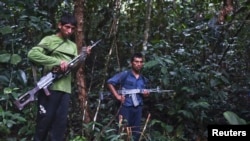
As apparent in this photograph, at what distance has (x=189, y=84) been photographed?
19.0ft

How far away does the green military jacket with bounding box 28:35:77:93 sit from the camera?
393cm

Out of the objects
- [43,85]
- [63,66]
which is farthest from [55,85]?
[63,66]

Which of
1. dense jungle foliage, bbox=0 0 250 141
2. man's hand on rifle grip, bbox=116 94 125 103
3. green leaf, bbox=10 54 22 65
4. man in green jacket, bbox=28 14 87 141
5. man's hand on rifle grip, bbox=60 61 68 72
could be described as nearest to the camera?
man's hand on rifle grip, bbox=60 61 68 72

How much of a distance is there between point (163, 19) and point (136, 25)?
57cm

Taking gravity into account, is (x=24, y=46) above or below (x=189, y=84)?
above

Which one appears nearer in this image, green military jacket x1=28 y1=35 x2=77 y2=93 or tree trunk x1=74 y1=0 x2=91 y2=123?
green military jacket x1=28 y1=35 x2=77 y2=93

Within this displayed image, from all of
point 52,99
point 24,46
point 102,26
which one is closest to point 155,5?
point 102,26

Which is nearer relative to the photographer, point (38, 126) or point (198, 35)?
point (38, 126)

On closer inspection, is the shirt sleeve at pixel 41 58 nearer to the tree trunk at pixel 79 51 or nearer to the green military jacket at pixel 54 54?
the green military jacket at pixel 54 54

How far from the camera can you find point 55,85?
161 inches

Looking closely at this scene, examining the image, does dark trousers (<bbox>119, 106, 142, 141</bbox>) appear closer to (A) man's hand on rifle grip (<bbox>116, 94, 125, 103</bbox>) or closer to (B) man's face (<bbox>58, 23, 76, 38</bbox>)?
(A) man's hand on rifle grip (<bbox>116, 94, 125, 103</bbox>)

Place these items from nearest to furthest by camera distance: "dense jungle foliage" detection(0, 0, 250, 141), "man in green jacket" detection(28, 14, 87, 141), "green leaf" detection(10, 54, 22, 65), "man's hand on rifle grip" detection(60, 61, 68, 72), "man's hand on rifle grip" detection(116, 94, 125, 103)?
"man's hand on rifle grip" detection(60, 61, 68, 72), "man in green jacket" detection(28, 14, 87, 141), "green leaf" detection(10, 54, 22, 65), "man's hand on rifle grip" detection(116, 94, 125, 103), "dense jungle foliage" detection(0, 0, 250, 141)

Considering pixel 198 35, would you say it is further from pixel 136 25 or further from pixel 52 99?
pixel 52 99

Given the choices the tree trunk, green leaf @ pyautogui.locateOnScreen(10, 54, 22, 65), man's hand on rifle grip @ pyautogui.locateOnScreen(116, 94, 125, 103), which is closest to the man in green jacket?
green leaf @ pyautogui.locateOnScreen(10, 54, 22, 65)
